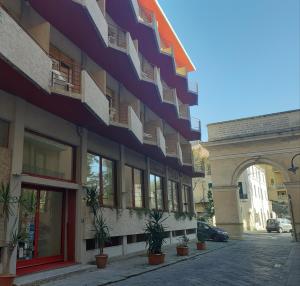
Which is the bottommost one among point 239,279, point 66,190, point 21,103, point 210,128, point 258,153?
point 239,279

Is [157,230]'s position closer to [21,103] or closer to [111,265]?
[111,265]

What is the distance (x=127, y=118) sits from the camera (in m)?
15.7

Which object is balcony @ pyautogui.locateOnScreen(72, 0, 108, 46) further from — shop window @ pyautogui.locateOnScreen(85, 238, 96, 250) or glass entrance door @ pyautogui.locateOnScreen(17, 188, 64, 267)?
shop window @ pyautogui.locateOnScreen(85, 238, 96, 250)

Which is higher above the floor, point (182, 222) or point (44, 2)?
point (44, 2)

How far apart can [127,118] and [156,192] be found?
7.32 metres

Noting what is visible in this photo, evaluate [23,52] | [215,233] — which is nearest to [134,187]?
[23,52]

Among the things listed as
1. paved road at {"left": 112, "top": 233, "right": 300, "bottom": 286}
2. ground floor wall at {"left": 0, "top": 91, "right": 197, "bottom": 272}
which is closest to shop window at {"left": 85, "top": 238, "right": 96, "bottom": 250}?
ground floor wall at {"left": 0, "top": 91, "right": 197, "bottom": 272}

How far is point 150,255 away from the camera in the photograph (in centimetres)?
1345

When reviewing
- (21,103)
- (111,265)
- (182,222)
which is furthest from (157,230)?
(182,222)

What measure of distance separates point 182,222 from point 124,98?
10939 mm

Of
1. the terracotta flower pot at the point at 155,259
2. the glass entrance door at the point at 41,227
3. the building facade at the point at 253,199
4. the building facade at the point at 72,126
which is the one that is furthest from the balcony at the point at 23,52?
the building facade at the point at 253,199

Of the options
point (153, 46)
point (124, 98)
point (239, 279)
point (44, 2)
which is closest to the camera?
point (239, 279)

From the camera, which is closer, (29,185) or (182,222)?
(29,185)

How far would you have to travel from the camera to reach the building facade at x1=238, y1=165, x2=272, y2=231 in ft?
163
